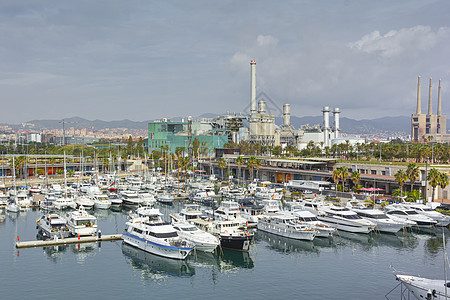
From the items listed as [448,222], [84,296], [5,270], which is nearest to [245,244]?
[84,296]

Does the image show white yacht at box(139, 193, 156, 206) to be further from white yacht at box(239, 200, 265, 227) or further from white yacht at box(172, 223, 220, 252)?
white yacht at box(172, 223, 220, 252)

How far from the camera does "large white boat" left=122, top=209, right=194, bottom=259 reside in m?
45.7

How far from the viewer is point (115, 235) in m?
56.1

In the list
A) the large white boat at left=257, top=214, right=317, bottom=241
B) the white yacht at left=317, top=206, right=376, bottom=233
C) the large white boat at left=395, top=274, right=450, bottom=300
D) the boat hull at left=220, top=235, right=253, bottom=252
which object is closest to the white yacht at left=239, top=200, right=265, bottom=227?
the large white boat at left=257, top=214, right=317, bottom=241

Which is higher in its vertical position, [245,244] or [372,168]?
[372,168]

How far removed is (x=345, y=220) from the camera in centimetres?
5969

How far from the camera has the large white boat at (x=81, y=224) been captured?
54.5m

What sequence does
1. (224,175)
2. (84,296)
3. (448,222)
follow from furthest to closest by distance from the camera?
1. (224,175)
2. (448,222)
3. (84,296)

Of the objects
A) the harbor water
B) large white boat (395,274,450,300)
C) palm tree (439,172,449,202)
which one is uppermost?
palm tree (439,172,449,202)

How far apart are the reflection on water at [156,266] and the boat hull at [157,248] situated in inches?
18.8

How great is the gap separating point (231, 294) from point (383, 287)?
13667 mm

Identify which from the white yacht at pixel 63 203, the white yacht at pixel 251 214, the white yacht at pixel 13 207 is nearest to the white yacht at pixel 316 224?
the white yacht at pixel 251 214

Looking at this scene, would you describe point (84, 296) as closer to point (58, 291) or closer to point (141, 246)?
point (58, 291)

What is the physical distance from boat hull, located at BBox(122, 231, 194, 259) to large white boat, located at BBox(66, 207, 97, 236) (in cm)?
617
